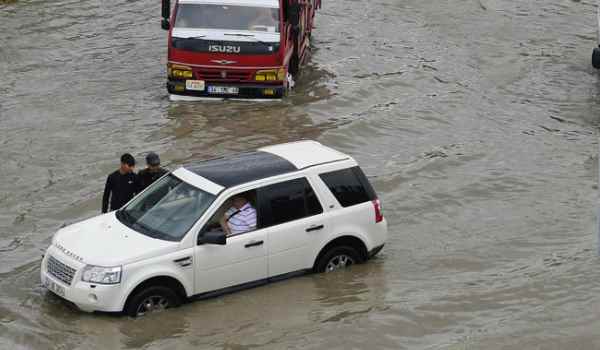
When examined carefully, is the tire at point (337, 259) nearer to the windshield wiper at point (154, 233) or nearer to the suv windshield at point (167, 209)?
the suv windshield at point (167, 209)

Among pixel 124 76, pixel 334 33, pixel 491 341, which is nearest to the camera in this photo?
pixel 491 341

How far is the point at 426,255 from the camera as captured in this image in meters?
13.0

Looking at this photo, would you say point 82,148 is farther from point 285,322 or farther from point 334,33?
point 334,33

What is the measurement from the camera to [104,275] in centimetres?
1045

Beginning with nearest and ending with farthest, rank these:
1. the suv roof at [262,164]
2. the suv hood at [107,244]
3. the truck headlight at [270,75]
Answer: the suv hood at [107,244]
the suv roof at [262,164]
the truck headlight at [270,75]

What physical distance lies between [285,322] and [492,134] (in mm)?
9873

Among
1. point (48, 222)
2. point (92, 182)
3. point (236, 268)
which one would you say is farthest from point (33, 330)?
point (92, 182)

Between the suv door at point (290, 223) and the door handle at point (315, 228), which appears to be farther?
the door handle at point (315, 228)

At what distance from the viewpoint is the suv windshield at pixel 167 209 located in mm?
11054

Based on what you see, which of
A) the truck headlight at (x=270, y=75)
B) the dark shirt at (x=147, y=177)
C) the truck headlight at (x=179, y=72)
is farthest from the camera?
the truck headlight at (x=270, y=75)

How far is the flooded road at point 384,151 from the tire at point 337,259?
5.3 inches

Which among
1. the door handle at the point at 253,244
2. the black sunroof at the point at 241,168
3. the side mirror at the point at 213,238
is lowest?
the door handle at the point at 253,244

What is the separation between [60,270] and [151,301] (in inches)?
38.7

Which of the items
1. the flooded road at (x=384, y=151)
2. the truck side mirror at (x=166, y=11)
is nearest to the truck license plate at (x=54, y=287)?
the flooded road at (x=384, y=151)
